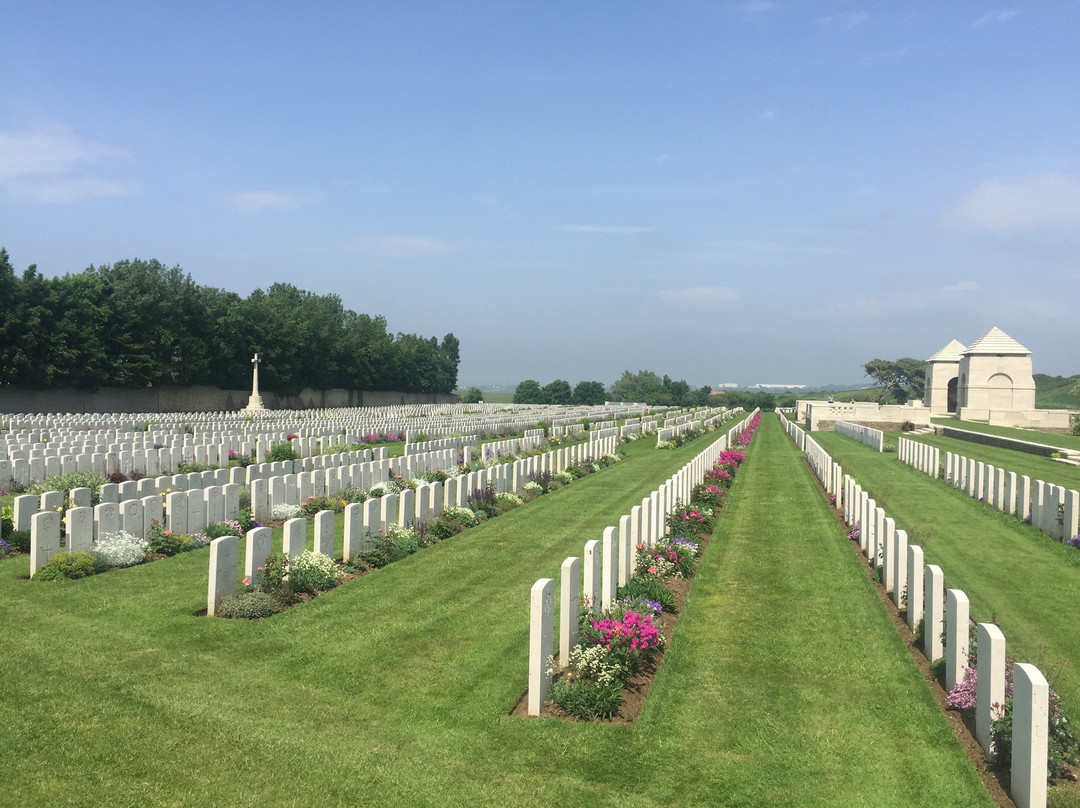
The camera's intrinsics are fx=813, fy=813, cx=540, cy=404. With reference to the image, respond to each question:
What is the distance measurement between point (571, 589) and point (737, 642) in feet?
Result: 6.54

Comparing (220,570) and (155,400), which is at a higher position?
(155,400)

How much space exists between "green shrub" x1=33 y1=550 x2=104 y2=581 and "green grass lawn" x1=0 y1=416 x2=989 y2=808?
19 centimetres

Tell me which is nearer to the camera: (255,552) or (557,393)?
(255,552)

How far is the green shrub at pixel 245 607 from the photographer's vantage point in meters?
7.76

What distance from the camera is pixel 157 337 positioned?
2260 inches

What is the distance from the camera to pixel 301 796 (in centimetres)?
439

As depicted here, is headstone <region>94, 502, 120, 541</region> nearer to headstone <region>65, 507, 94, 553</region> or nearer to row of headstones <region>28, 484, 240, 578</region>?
row of headstones <region>28, 484, 240, 578</region>

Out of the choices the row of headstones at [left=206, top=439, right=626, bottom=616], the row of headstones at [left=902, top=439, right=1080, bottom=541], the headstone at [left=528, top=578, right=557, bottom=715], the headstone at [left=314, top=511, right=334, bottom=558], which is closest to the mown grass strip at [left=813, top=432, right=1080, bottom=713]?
the row of headstones at [left=902, top=439, right=1080, bottom=541]

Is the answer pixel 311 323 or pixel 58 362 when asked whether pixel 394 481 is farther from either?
pixel 311 323

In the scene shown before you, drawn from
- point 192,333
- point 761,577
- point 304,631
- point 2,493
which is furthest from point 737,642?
point 192,333

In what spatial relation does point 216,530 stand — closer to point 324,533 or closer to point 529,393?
point 324,533

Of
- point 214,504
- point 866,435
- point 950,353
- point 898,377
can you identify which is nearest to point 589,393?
point 898,377

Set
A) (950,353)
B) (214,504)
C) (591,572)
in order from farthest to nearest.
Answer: (950,353), (214,504), (591,572)

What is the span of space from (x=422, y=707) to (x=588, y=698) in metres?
1.19
